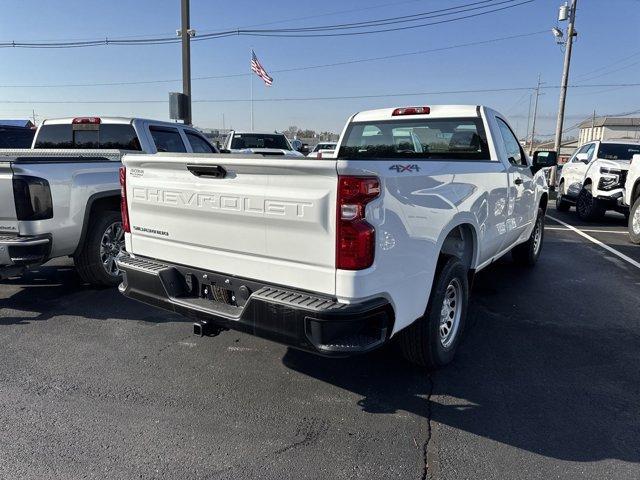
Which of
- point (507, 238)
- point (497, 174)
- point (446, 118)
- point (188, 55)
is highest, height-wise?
point (188, 55)

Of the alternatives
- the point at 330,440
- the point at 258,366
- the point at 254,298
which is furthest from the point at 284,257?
the point at 258,366

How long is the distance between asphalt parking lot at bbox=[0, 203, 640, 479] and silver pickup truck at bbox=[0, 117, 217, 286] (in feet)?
2.13

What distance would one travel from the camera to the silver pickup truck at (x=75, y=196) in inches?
173

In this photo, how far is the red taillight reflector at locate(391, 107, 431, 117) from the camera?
199 inches

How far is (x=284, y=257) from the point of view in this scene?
9.34 ft

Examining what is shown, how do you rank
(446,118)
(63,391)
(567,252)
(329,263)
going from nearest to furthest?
(329,263) < (63,391) < (446,118) < (567,252)

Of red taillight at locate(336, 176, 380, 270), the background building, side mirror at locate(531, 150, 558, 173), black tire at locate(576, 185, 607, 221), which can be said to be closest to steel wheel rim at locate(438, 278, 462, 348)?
red taillight at locate(336, 176, 380, 270)

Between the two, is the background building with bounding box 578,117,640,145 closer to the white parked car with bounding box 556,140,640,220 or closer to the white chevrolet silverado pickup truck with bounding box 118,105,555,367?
the white parked car with bounding box 556,140,640,220

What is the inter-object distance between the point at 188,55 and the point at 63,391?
12149 millimetres

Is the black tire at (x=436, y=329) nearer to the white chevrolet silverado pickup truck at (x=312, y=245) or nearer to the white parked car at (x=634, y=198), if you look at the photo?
the white chevrolet silverado pickup truck at (x=312, y=245)

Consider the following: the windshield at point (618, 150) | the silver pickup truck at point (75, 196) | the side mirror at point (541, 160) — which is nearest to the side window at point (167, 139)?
the silver pickup truck at point (75, 196)

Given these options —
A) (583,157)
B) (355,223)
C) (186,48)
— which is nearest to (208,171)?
(355,223)

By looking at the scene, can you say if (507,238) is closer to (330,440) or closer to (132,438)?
(330,440)

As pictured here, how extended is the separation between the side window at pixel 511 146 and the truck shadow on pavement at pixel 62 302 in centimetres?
373
